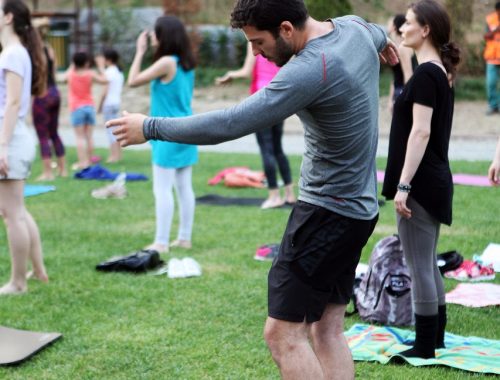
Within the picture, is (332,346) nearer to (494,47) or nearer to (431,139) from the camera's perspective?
(431,139)

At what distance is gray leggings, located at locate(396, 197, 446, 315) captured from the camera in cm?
417

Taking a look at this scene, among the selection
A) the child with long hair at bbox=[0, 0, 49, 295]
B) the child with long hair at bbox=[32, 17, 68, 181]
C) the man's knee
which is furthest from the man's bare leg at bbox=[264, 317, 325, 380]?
the child with long hair at bbox=[32, 17, 68, 181]

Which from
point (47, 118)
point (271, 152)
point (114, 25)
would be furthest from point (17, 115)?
point (114, 25)

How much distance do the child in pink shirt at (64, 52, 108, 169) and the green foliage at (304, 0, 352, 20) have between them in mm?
8195

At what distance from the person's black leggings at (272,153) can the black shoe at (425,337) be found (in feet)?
15.5

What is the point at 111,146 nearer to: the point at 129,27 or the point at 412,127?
the point at 412,127

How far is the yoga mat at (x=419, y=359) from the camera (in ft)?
14.0

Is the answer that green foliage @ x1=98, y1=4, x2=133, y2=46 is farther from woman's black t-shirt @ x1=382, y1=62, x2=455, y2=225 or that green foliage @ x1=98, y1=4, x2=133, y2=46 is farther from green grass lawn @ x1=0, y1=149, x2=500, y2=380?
woman's black t-shirt @ x1=382, y1=62, x2=455, y2=225

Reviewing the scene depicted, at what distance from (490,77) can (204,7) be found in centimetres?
1530

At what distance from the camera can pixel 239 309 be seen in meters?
5.36

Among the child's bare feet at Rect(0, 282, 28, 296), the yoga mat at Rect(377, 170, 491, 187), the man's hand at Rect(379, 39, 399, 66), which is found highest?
the man's hand at Rect(379, 39, 399, 66)

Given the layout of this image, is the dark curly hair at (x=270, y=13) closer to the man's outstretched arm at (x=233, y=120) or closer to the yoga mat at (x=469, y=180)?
the man's outstretched arm at (x=233, y=120)

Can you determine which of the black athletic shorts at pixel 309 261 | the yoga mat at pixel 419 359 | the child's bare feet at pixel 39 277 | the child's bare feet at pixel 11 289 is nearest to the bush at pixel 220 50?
the child's bare feet at pixel 39 277

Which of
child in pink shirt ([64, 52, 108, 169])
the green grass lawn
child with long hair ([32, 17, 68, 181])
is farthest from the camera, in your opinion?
child in pink shirt ([64, 52, 108, 169])
